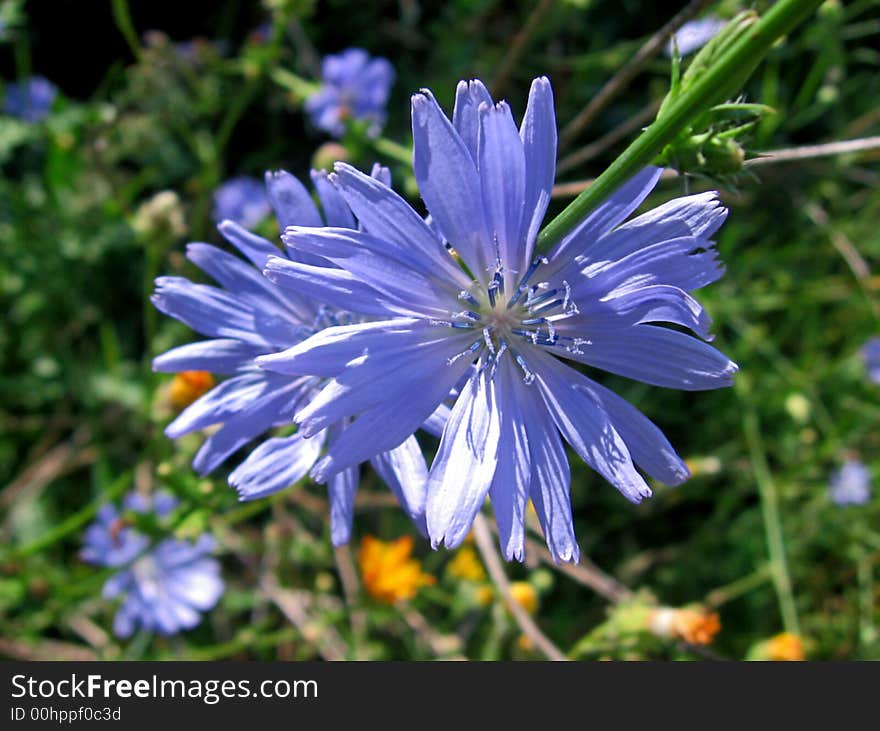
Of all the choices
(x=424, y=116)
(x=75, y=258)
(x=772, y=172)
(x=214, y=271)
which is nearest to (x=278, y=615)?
(x=75, y=258)

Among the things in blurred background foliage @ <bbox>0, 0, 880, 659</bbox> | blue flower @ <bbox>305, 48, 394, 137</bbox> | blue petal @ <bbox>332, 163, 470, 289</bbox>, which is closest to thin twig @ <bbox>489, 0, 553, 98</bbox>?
blurred background foliage @ <bbox>0, 0, 880, 659</bbox>

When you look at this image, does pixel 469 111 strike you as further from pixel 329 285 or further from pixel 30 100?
pixel 30 100

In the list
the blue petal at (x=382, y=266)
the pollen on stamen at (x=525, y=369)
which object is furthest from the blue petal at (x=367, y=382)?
the pollen on stamen at (x=525, y=369)

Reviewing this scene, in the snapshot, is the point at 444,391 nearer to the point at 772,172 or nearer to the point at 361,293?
the point at 361,293

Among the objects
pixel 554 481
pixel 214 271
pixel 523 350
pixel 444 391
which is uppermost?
pixel 214 271

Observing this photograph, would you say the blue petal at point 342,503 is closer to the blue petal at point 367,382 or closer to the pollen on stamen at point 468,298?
the blue petal at point 367,382

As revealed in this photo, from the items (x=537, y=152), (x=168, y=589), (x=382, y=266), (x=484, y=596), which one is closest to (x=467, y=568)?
(x=484, y=596)
